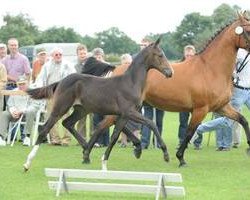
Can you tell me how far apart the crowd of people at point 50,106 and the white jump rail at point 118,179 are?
519cm

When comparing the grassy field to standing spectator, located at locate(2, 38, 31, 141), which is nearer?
the grassy field

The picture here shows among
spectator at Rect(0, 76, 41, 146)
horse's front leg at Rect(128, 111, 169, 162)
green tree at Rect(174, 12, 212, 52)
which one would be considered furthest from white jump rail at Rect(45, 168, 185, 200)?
green tree at Rect(174, 12, 212, 52)

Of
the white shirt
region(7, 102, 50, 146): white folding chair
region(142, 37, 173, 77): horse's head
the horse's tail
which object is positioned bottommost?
region(7, 102, 50, 146): white folding chair

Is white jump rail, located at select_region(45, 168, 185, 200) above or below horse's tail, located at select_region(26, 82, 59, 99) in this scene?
below

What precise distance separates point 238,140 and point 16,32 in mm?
71186

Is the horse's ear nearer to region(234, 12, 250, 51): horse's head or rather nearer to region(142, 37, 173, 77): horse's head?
region(234, 12, 250, 51): horse's head

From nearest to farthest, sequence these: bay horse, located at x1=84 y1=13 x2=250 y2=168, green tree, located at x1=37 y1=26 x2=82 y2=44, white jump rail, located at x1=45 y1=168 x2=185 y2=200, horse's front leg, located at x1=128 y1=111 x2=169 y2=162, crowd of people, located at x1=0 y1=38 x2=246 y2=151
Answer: white jump rail, located at x1=45 y1=168 x2=185 y2=200 → horse's front leg, located at x1=128 y1=111 x2=169 y2=162 → bay horse, located at x1=84 y1=13 x2=250 y2=168 → crowd of people, located at x1=0 y1=38 x2=246 y2=151 → green tree, located at x1=37 y1=26 x2=82 y2=44

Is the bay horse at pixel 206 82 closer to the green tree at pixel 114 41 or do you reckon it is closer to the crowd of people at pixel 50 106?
the crowd of people at pixel 50 106

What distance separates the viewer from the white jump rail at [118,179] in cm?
762

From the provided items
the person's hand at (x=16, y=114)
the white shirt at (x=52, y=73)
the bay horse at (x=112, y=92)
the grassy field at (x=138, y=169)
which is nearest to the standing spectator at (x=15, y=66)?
the person's hand at (x=16, y=114)

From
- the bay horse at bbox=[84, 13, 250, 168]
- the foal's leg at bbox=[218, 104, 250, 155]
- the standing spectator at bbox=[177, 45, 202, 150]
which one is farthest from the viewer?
the standing spectator at bbox=[177, 45, 202, 150]

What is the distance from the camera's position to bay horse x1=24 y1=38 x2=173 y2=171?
1004 centimetres

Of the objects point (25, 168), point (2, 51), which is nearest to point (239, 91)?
point (25, 168)

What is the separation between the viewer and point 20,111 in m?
14.7
